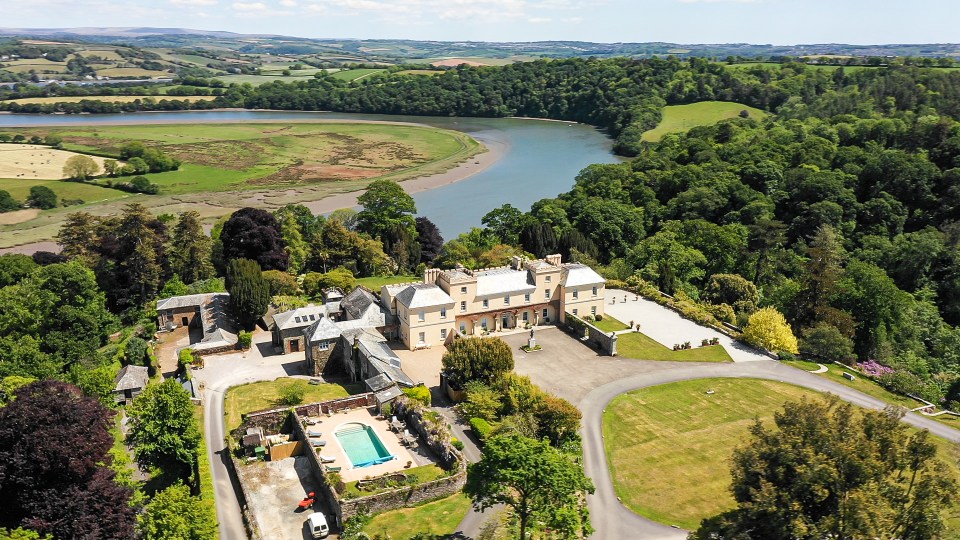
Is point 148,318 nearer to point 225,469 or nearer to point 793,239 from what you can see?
point 225,469

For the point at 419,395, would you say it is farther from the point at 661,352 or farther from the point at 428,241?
the point at 428,241

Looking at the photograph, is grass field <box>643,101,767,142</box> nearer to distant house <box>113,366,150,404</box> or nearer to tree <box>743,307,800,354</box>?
tree <box>743,307,800,354</box>

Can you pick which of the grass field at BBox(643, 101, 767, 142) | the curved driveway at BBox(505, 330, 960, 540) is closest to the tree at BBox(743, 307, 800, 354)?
the curved driveway at BBox(505, 330, 960, 540)

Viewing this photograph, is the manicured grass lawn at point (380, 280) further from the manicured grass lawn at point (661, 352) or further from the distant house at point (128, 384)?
the distant house at point (128, 384)

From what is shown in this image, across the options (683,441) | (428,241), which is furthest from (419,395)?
(428,241)

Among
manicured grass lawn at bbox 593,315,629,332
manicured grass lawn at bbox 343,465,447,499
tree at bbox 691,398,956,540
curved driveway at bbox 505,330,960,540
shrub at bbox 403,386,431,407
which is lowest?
curved driveway at bbox 505,330,960,540
